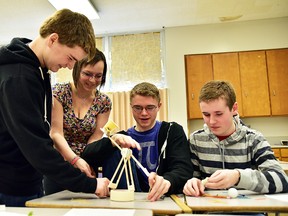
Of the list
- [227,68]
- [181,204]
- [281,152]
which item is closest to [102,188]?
[181,204]

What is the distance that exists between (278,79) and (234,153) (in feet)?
12.3

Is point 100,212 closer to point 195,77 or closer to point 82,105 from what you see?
point 82,105

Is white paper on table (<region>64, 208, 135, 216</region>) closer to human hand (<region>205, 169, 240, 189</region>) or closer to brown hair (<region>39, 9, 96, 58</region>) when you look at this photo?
human hand (<region>205, 169, 240, 189</region>)

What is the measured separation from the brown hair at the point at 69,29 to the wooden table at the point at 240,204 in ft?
2.53

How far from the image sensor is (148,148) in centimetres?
166

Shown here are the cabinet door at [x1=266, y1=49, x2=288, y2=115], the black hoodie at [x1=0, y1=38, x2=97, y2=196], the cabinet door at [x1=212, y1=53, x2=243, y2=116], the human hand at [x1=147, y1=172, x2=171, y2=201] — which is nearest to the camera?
the black hoodie at [x1=0, y1=38, x2=97, y2=196]

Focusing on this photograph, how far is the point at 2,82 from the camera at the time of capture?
3.62 feet

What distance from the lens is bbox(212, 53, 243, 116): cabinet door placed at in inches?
193

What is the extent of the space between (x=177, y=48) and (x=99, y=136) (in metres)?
3.63

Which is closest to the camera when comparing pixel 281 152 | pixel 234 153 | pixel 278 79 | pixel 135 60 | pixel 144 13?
pixel 234 153

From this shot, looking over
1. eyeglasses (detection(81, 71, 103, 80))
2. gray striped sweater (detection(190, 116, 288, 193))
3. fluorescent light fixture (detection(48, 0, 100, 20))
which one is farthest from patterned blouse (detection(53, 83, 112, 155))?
fluorescent light fixture (detection(48, 0, 100, 20))

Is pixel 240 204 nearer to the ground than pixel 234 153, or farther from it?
nearer to the ground

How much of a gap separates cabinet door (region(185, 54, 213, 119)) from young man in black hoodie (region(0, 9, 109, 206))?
3.84 meters

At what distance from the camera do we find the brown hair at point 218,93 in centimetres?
159
